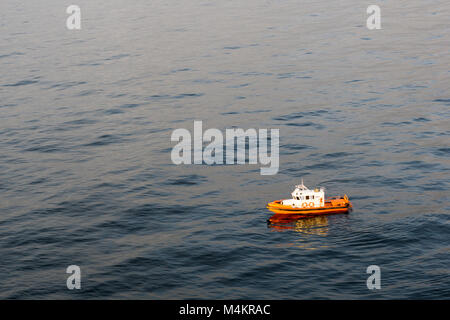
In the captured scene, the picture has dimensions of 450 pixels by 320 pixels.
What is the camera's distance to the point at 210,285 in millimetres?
49125

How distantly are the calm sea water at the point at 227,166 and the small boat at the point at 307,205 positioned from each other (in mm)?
1234

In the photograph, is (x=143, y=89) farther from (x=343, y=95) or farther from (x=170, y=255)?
(x=170, y=255)

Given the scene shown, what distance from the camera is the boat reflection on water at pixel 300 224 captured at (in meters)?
57.0

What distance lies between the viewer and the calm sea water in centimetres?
5116

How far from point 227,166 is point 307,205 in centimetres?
1800
